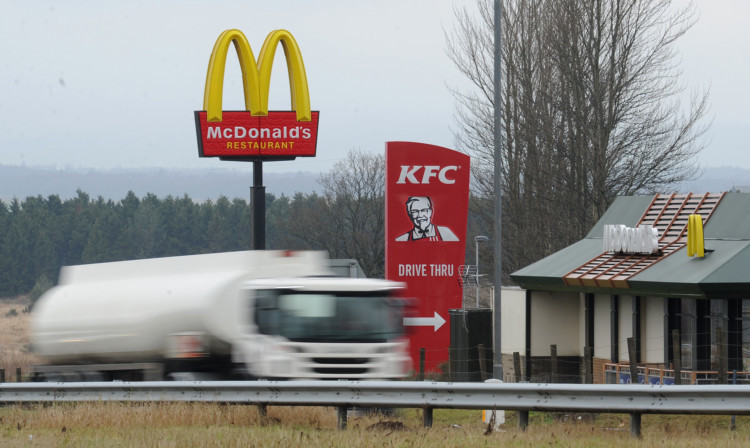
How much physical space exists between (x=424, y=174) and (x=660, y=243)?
7728mm

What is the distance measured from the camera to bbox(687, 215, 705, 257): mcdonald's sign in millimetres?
31438

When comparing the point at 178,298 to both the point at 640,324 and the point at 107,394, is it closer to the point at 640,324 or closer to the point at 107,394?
the point at 107,394

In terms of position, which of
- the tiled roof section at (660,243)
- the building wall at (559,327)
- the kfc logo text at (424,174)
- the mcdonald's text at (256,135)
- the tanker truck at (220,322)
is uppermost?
the mcdonald's text at (256,135)

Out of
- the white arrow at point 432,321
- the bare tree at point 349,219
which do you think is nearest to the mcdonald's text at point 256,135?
the white arrow at point 432,321

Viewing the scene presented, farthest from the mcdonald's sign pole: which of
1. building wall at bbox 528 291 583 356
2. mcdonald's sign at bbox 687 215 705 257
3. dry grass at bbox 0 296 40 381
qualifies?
dry grass at bbox 0 296 40 381

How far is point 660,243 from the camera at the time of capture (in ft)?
113

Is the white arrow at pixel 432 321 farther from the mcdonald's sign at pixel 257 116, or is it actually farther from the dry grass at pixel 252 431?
the dry grass at pixel 252 431

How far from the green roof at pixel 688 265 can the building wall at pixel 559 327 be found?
130cm

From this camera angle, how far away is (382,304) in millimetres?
19750

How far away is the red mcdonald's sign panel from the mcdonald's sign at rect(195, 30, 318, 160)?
696cm

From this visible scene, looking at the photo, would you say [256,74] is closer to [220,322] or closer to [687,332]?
[687,332]

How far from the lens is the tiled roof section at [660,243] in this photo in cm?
3369

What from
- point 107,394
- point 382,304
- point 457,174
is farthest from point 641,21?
point 107,394

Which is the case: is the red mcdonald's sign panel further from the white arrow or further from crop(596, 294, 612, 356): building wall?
crop(596, 294, 612, 356): building wall
